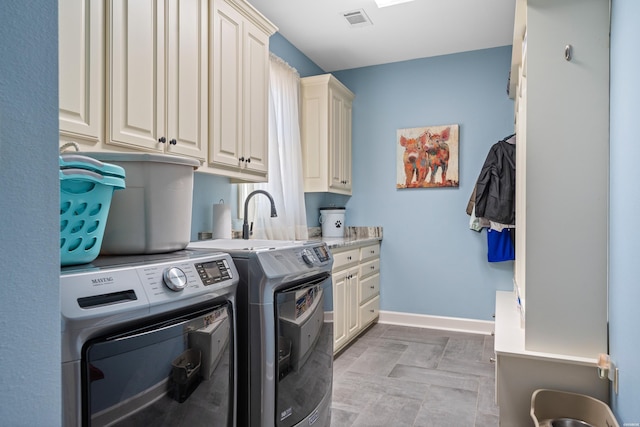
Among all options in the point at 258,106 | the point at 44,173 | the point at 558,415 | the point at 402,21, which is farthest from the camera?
the point at 402,21

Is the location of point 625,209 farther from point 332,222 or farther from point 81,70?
point 332,222

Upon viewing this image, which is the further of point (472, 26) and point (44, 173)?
point (472, 26)

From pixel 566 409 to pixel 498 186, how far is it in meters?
2.18

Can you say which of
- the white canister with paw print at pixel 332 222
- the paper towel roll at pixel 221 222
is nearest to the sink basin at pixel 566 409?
the paper towel roll at pixel 221 222

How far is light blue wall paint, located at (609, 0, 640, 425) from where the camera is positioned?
4.52 ft

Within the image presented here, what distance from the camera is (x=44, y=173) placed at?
1.86 feet

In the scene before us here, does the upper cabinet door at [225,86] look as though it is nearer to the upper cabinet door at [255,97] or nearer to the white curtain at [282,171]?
the upper cabinet door at [255,97]

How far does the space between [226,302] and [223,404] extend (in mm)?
304

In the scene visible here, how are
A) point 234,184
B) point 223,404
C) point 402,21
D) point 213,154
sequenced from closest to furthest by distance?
point 223,404 < point 213,154 < point 234,184 < point 402,21

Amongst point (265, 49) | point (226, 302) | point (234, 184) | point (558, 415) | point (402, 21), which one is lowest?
point (558, 415)

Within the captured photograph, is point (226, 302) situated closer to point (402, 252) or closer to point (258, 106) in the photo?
point (258, 106)

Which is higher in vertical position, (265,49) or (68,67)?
(265,49)

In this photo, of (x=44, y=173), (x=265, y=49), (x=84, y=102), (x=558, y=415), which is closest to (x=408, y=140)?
(x=265, y=49)

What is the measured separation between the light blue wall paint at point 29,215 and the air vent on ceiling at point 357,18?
304 cm
